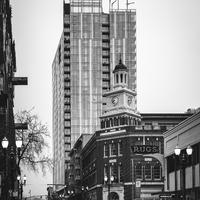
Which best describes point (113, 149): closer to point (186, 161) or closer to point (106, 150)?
point (106, 150)

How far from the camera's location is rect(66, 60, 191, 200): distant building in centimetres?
11069

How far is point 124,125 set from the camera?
11350 cm

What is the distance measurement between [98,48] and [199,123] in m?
141

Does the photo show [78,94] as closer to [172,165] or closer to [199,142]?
[172,165]

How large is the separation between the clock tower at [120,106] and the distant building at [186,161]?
39285 millimetres

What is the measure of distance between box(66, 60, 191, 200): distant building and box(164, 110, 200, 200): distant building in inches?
1207

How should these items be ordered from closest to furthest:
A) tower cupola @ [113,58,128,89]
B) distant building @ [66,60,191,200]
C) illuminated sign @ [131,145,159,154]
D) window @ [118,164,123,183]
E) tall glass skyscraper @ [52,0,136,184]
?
illuminated sign @ [131,145,159,154] → distant building @ [66,60,191,200] → window @ [118,164,123,183] → tower cupola @ [113,58,128,89] → tall glass skyscraper @ [52,0,136,184]

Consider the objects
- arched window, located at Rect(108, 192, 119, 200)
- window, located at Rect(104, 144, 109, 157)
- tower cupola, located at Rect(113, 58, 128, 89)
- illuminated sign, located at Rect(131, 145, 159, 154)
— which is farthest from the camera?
tower cupola, located at Rect(113, 58, 128, 89)

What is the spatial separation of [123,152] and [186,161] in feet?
171

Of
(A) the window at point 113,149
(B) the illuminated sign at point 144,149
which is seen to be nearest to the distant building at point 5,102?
(B) the illuminated sign at point 144,149

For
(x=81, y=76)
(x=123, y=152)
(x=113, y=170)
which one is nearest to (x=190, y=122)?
(x=123, y=152)

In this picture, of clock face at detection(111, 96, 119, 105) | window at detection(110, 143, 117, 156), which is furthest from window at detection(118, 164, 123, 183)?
clock face at detection(111, 96, 119, 105)

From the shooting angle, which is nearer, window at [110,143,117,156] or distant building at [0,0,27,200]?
distant building at [0,0,27,200]

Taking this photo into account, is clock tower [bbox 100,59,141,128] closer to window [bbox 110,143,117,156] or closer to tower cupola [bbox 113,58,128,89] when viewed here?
tower cupola [bbox 113,58,128,89]
